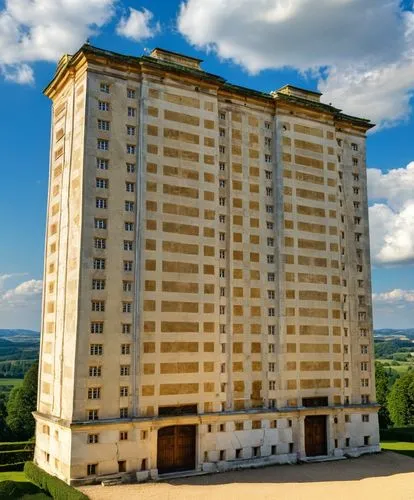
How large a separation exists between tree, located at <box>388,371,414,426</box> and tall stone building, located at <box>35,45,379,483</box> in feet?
132

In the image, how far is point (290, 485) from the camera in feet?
153

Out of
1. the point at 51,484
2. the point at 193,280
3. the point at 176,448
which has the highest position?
the point at 193,280

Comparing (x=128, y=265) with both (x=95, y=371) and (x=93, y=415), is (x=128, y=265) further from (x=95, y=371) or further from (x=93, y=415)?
(x=93, y=415)

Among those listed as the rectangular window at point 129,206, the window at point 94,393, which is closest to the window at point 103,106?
the rectangular window at point 129,206

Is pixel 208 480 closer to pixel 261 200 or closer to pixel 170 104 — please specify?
pixel 261 200

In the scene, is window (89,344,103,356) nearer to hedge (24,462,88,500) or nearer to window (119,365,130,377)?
window (119,365,130,377)

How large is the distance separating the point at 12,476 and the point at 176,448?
1653 centimetres

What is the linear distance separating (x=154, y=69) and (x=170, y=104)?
12.3ft

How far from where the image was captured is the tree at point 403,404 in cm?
9619

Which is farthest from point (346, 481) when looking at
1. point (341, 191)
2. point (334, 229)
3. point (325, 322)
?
point (341, 191)

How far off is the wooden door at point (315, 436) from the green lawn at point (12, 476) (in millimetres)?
28704

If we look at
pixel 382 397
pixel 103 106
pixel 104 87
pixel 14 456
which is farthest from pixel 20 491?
pixel 382 397

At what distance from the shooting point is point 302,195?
200ft

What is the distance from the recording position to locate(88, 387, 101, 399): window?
153 feet
